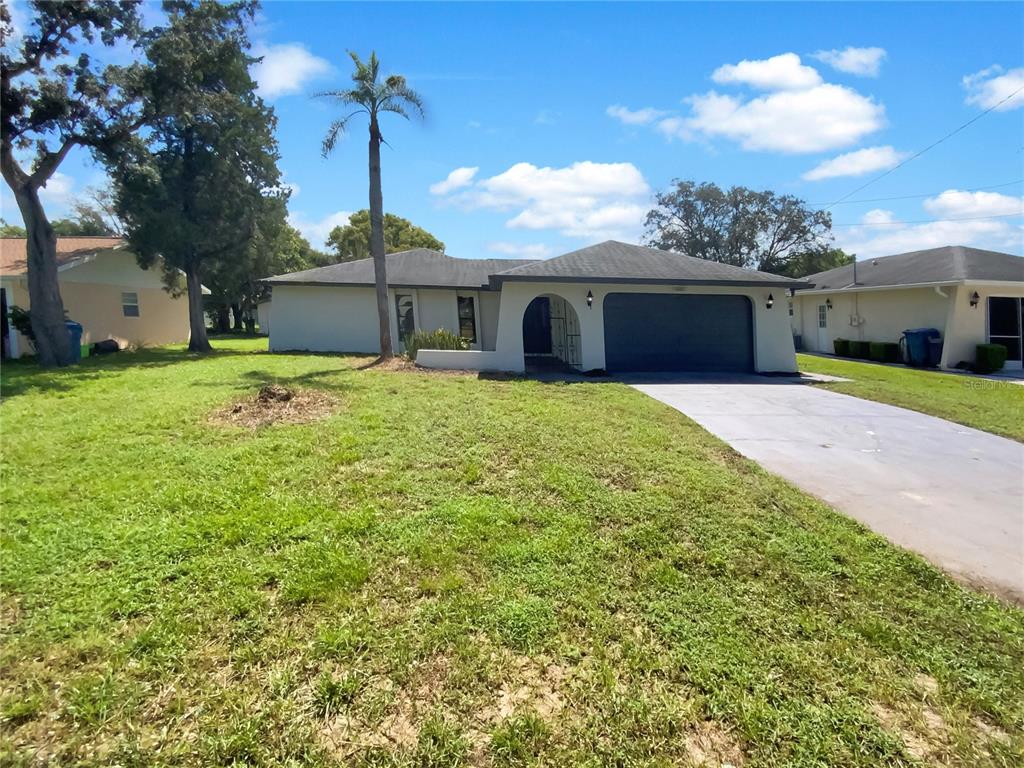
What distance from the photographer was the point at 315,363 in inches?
Result: 509

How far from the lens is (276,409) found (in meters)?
6.58

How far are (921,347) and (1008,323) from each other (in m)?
2.82

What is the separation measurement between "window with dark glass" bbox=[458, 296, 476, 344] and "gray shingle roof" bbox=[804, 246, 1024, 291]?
11.9 metres

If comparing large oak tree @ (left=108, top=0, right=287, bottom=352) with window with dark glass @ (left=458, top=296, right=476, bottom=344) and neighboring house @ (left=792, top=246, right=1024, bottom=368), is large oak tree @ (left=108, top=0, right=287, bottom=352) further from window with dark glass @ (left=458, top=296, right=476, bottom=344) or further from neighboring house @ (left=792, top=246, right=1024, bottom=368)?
neighboring house @ (left=792, top=246, right=1024, bottom=368)

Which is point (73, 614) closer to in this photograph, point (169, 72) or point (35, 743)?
point (35, 743)

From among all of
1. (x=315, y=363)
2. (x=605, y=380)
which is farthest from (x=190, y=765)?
(x=315, y=363)

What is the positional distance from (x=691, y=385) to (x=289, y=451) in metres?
8.69

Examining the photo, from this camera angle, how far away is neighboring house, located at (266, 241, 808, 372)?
12.4 meters

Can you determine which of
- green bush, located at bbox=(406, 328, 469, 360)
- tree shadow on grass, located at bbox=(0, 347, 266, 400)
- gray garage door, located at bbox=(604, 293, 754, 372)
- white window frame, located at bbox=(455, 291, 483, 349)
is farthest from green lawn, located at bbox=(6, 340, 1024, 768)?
white window frame, located at bbox=(455, 291, 483, 349)

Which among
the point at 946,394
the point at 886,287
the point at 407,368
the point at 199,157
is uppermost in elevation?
the point at 199,157

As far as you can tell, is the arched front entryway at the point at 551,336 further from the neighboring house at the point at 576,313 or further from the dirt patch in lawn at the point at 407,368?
the dirt patch in lawn at the point at 407,368

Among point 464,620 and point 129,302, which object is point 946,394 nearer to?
point 464,620

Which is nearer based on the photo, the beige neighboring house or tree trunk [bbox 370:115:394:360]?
tree trunk [bbox 370:115:394:360]

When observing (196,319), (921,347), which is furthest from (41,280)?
(921,347)
